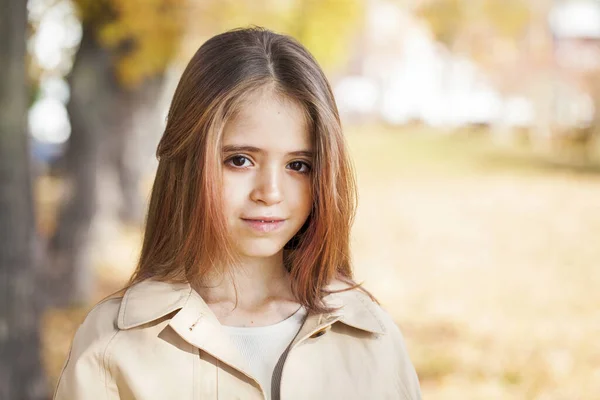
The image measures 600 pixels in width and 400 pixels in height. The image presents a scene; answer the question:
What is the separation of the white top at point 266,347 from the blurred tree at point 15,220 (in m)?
2.83

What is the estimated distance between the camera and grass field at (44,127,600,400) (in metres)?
6.15

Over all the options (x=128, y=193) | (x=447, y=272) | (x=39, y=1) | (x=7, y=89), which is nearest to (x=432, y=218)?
(x=447, y=272)

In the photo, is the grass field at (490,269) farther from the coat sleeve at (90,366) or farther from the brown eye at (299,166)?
the coat sleeve at (90,366)

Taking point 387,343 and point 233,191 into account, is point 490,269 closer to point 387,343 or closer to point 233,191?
point 387,343

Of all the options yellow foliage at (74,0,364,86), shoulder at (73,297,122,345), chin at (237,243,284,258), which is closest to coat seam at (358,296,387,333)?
chin at (237,243,284,258)

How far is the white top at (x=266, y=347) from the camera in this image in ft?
5.83

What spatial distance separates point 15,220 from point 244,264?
277cm

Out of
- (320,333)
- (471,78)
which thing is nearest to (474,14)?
(320,333)

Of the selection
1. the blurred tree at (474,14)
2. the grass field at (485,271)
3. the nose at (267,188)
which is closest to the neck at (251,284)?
the nose at (267,188)

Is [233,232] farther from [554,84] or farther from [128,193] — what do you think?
[554,84]

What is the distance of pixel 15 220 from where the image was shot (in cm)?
427

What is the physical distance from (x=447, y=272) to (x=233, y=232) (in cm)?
862

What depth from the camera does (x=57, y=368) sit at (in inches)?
251

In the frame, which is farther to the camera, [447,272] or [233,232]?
[447,272]
